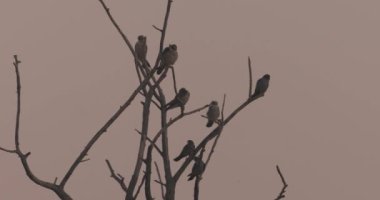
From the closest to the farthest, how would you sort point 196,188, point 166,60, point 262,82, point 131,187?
1. point 131,187
2. point 196,188
3. point 166,60
4. point 262,82

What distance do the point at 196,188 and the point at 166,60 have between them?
26.8 inches

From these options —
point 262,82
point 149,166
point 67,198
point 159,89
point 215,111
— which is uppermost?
point 215,111

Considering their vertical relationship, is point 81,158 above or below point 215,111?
below

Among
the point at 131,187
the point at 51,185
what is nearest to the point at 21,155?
the point at 51,185

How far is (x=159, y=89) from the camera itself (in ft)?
9.82

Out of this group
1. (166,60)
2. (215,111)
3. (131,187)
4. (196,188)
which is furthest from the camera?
(215,111)

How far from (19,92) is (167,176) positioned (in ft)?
2.86

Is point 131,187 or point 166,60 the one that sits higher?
point 166,60

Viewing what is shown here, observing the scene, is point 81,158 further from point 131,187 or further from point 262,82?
point 262,82

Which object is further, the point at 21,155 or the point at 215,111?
the point at 215,111

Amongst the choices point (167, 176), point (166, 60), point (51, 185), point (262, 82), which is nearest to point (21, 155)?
point (51, 185)

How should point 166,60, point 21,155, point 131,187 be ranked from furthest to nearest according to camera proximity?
point 166,60, point 131,187, point 21,155

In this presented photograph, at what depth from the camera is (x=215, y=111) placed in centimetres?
562

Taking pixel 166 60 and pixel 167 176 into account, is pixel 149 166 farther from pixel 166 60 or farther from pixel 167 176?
pixel 166 60
